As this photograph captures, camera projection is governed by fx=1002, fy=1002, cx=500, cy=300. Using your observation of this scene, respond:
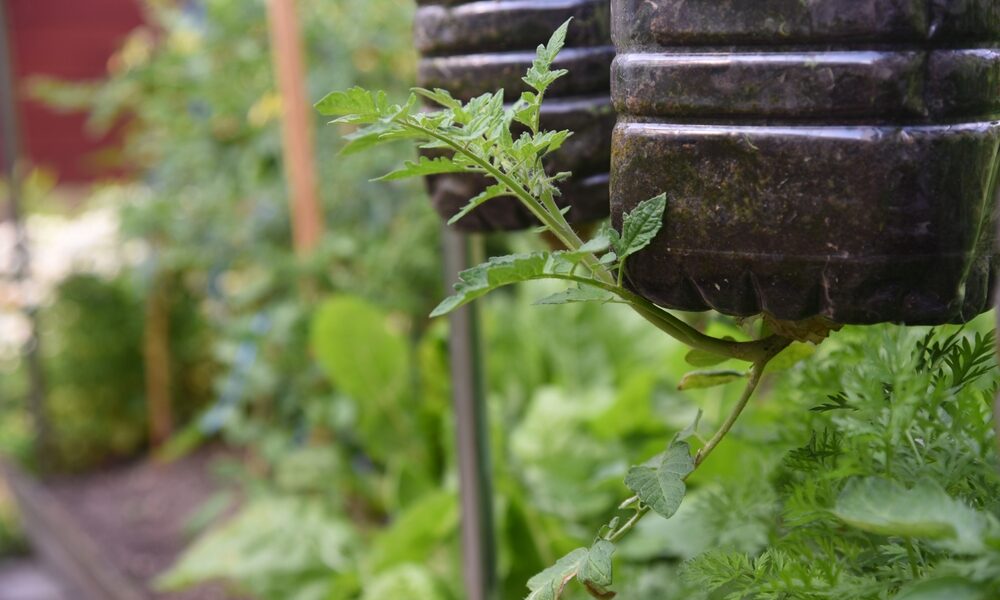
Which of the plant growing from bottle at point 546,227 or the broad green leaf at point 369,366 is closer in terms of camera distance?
the plant growing from bottle at point 546,227

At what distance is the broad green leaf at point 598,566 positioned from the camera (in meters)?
0.48

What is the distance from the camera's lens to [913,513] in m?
0.39

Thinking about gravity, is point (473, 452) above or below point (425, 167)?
below

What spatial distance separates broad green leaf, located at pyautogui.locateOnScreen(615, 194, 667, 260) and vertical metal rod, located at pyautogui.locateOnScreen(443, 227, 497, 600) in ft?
2.39

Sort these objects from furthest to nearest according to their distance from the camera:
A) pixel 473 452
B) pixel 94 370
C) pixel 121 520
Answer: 1. pixel 94 370
2. pixel 121 520
3. pixel 473 452

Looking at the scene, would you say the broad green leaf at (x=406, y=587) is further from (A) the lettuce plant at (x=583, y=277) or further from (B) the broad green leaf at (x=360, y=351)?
(A) the lettuce plant at (x=583, y=277)

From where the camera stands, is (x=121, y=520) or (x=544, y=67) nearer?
(x=544, y=67)

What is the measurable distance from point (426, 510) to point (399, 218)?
0.90 m

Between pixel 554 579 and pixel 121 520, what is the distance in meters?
2.48

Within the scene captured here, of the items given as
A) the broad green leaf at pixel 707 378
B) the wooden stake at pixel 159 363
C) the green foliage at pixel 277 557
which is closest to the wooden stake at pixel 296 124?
the green foliage at pixel 277 557

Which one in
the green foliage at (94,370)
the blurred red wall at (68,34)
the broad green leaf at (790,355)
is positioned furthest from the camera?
the blurred red wall at (68,34)

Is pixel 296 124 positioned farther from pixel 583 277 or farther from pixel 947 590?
pixel 947 590

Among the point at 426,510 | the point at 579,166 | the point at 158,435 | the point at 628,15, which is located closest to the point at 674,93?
the point at 628,15

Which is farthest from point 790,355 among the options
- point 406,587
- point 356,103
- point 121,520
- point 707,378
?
point 121,520
